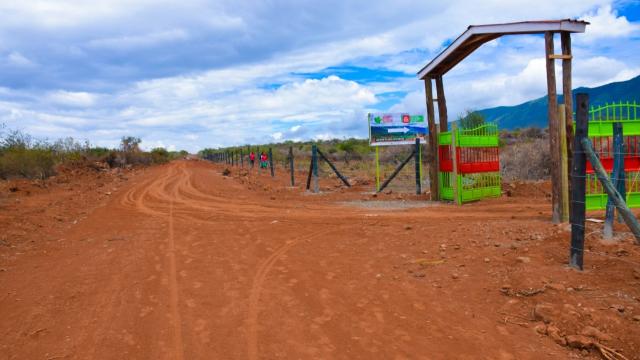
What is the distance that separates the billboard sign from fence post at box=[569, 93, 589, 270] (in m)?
11.0

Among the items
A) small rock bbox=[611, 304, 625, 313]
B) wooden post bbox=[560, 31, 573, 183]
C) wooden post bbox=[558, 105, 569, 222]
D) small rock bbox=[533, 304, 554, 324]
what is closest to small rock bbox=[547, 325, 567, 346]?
small rock bbox=[533, 304, 554, 324]

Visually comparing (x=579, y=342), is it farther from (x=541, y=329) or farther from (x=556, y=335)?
(x=541, y=329)

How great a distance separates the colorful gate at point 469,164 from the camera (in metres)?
14.0

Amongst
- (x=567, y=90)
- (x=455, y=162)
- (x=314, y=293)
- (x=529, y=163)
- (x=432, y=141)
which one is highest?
(x=567, y=90)

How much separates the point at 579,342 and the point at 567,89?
6.35m

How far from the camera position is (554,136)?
9.41m

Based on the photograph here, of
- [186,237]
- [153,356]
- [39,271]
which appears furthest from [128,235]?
[153,356]

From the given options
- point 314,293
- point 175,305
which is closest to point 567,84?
point 314,293

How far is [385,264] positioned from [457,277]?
126 cm

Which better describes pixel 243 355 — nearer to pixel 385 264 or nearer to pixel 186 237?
pixel 385 264

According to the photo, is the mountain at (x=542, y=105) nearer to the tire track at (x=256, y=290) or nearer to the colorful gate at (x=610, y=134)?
the colorful gate at (x=610, y=134)

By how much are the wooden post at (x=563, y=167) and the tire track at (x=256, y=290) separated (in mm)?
4508

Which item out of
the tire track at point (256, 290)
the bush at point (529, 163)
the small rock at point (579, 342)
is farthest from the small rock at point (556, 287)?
the bush at point (529, 163)

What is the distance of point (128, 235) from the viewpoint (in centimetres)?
1095
